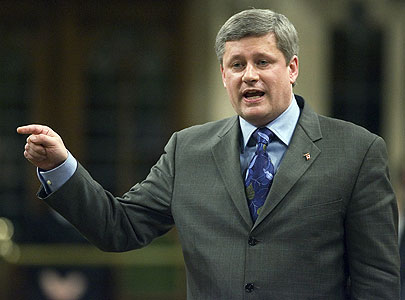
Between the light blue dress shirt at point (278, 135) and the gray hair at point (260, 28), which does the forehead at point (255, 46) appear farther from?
the light blue dress shirt at point (278, 135)

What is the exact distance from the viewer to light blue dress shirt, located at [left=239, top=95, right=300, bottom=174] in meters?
3.37

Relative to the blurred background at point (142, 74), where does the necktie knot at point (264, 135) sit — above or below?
above

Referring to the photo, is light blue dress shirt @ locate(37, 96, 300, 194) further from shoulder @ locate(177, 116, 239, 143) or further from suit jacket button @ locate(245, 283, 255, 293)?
suit jacket button @ locate(245, 283, 255, 293)

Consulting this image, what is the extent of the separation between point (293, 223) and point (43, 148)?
2.59 feet

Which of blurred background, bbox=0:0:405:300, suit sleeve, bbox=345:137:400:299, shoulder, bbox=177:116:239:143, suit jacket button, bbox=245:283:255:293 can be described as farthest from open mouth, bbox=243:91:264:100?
blurred background, bbox=0:0:405:300

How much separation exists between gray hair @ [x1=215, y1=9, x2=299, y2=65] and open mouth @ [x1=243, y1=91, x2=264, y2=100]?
140 mm

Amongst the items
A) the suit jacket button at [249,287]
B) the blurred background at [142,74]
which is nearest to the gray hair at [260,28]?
the suit jacket button at [249,287]

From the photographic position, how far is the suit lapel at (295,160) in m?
3.25

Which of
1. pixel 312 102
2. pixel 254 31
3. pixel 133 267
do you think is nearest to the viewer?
pixel 254 31

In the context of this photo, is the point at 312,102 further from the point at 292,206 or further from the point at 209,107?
the point at 292,206

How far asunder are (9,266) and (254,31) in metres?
5.07

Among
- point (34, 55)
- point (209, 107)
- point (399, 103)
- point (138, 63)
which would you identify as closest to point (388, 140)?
point (399, 103)

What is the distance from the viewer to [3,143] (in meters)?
9.32

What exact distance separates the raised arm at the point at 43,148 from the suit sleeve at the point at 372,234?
0.90 m
